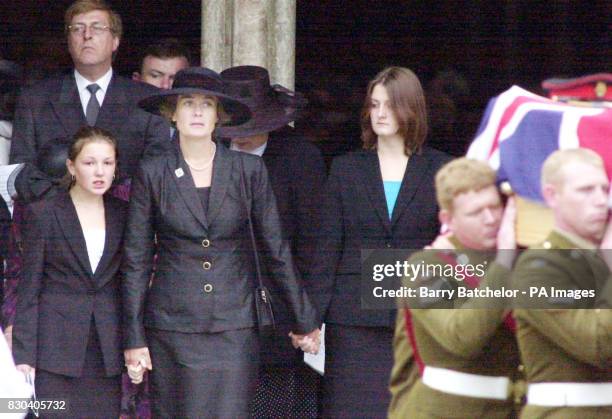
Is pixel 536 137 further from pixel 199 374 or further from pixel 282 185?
pixel 282 185

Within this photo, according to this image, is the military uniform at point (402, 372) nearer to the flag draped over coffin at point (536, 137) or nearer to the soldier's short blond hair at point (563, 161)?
the flag draped over coffin at point (536, 137)

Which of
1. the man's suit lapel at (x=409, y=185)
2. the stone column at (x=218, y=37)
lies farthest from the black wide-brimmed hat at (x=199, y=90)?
the stone column at (x=218, y=37)

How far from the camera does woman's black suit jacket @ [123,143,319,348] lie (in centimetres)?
421

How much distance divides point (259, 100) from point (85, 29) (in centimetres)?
59

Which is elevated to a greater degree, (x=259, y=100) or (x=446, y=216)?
(x=259, y=100)

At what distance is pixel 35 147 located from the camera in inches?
181

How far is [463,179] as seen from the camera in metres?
3.21

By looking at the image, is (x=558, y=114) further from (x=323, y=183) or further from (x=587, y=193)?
(x=323, y=183)

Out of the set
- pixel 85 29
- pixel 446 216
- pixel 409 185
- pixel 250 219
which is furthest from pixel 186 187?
pixel 446 216

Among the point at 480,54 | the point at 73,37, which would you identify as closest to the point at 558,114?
the point at 73,37

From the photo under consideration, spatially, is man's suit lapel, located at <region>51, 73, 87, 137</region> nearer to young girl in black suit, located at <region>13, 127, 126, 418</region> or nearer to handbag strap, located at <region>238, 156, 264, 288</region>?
young girl in black suit, located at <region>13, 127, 126, 418</region>

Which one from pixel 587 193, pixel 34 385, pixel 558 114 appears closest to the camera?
pixel 587 193

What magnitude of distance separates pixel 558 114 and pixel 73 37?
6.46 ft

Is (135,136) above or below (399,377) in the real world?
above
